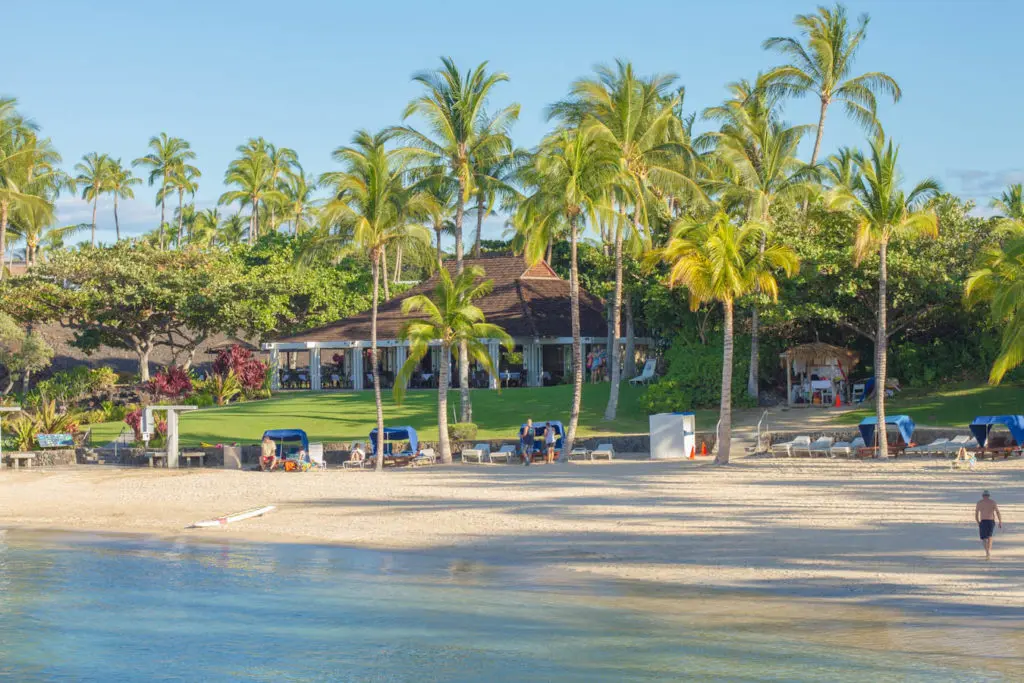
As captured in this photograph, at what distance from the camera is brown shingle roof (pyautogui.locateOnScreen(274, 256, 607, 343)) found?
39844 millimetres

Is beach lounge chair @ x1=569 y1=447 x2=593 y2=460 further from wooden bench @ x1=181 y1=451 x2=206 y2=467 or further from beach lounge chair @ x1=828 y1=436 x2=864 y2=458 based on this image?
wooden bench @ x1=181 y1=451 x2=206 y2=467

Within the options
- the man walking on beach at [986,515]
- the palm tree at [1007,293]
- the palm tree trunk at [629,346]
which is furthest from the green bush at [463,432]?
the man walking on beach at [986,515]

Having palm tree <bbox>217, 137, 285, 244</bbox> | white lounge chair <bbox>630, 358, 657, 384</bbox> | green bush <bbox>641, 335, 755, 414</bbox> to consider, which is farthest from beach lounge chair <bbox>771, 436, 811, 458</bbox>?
palm tree <bbox>217, 137, 285, 244</bbox>

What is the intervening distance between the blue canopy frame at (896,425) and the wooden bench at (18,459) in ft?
74.9

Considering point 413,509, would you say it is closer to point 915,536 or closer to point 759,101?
point 915,536

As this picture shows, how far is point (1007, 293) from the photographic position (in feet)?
77.4

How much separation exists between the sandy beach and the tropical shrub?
11.9 metres

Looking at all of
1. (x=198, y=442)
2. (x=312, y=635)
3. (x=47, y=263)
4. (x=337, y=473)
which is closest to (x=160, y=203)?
(x=47, y=263)

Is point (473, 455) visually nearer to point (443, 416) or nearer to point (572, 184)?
point (443, 416)

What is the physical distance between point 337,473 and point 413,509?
6221 mm

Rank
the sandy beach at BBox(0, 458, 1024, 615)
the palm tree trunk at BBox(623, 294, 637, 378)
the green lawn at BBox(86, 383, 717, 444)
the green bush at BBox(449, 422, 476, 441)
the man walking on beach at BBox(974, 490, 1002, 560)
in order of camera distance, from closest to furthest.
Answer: the man walking on beach at BBox(974, 490, 1002, 560), the sandy beach at BBox(0, 458, 1024, 615), the green bush at BBox(449, 422, 476, 441), the green lawn at BBox(86, 383, 717, 444), the palm tree trunk at BBox(623, 294, 637, 378)

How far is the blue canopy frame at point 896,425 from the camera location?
958 inches

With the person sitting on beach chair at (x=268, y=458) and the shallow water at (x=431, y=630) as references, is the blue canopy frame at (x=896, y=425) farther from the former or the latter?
the person sitting on beach chair at (x=268, y=458)

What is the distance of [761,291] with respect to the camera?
30.5m
